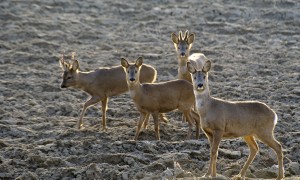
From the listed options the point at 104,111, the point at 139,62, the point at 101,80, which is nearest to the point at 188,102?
the point at 139,62

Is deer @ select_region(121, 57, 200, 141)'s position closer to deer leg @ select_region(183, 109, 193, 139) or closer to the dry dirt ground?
deer leg @ select_region(183, 109, 193, 139)

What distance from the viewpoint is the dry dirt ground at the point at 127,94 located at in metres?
11.8

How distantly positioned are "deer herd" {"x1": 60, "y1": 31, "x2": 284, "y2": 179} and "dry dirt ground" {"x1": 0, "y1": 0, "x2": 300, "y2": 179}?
15.8 inches

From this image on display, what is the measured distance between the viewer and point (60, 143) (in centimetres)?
1273

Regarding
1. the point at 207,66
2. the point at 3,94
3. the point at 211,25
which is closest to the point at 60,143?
the point at 207,66

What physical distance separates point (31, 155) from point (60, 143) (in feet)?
2.60

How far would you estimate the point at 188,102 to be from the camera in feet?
45.1

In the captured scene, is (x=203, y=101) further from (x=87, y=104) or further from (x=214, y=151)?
(x=87, y=104)

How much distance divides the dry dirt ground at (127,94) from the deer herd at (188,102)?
0.40m

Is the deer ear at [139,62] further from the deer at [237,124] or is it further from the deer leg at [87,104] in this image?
the deer at [237,124]

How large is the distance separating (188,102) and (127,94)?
3194 millimetres

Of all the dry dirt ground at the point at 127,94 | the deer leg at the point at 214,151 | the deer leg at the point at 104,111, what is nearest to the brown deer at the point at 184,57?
the dry dirt ground at the point at 127,94

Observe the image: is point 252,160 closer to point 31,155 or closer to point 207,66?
point 207,66

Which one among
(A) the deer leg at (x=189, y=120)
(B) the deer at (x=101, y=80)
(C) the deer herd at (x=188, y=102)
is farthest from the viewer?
(B) the deer at (x=101, y=80)
